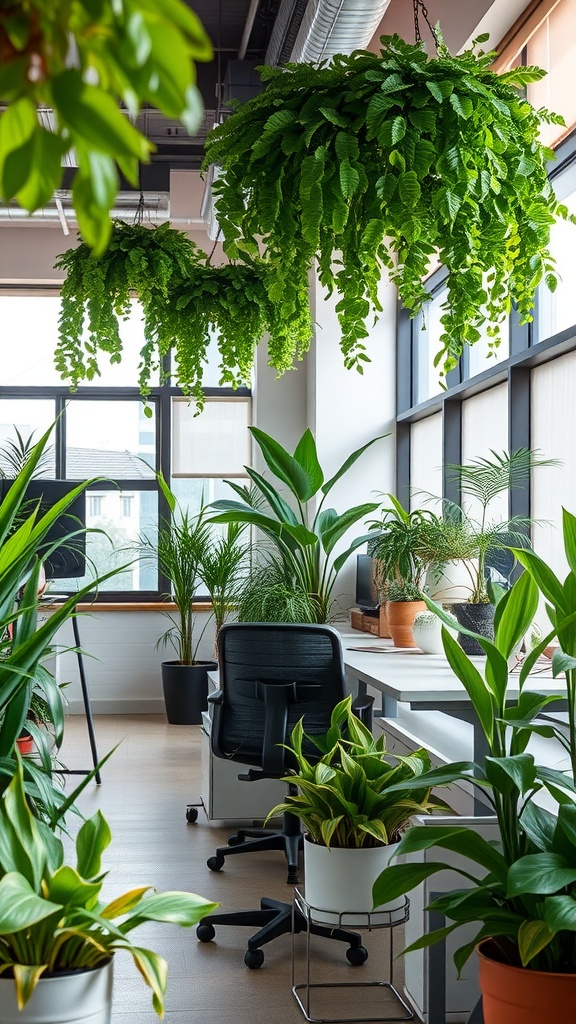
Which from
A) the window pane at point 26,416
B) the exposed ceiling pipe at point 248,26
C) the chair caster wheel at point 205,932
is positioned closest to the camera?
the chair caster wheel at point 205,932

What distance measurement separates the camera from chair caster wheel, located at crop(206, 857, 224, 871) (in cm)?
370

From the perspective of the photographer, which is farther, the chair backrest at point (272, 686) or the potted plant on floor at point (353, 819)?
the chair backrest at point (272, 686)

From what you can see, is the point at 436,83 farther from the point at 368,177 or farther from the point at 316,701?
the point at 316,701

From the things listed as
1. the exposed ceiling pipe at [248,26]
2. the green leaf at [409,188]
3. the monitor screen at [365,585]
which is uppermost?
the exposed ceiling pipe at [248,26]

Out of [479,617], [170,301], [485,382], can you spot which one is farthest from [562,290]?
[170,301]

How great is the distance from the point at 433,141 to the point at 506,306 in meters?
0.52

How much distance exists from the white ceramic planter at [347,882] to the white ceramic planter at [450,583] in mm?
1457

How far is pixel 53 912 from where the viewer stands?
1.29 meters

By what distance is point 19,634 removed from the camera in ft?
5.68

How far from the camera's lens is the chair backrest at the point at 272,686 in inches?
127

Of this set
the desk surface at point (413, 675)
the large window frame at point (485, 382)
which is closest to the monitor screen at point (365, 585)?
the large window frame at point (485, 382)

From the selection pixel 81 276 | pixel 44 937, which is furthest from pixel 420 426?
pixel 44 937

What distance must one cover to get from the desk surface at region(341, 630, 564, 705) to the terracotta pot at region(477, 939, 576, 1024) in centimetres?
90

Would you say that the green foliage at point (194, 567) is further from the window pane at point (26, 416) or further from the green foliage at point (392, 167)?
the green foliage at point (392, 167)
